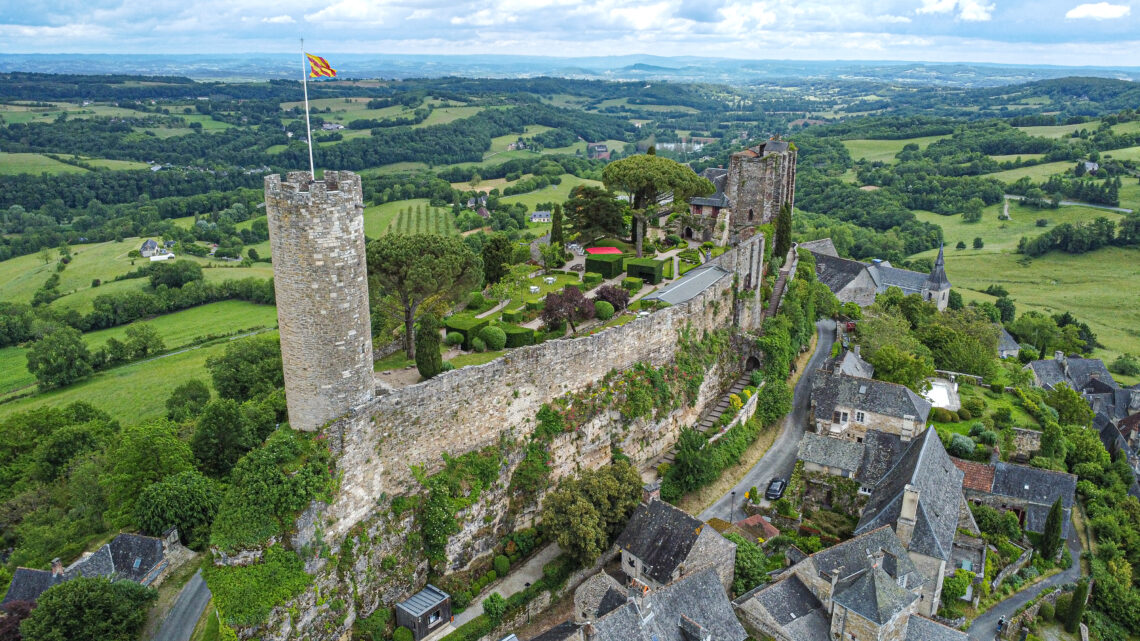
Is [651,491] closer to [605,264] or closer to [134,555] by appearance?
[605,264]

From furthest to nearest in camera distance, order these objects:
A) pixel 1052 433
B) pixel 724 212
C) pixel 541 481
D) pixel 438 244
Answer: pixel 724 212, pixel 1052 433, pixel 438 244, pixel 541 481

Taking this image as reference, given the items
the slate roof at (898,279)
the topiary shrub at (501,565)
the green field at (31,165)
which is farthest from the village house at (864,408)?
the green field at (31,165)

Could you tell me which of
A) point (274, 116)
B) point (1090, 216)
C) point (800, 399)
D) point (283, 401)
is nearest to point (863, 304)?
point (800, 399)

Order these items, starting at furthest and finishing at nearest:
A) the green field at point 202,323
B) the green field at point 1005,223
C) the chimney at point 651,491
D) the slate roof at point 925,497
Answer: the green field at point 1005,223
the green field at point 202,323
the chimney at point 651,491
the slate roof at point 925,497

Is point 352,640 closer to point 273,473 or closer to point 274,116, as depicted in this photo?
point 273,473

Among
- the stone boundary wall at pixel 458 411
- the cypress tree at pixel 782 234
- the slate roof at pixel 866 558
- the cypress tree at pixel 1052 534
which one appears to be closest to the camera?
the stone boundary wall at pixel 458 411

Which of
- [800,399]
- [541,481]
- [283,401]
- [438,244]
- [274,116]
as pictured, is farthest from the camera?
[274,116]

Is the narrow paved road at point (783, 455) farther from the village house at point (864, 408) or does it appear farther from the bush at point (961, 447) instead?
the bush at point (961, 447)
